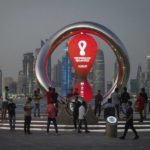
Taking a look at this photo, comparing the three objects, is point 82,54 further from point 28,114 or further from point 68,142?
point 68,142

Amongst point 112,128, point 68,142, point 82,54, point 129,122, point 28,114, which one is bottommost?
point 68,142

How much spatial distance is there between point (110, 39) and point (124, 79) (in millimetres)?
2431

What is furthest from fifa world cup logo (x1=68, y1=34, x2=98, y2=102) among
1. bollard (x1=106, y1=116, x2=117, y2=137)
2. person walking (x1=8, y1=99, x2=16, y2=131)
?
bollard (x1=106, y1=116, x2=117, y2=137)

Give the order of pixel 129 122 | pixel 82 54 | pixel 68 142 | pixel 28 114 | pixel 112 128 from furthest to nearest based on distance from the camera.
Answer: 1. pixel 82 54
2. pixel 28 114
3. pixel 112 128
4. pixel 129 122
5. pixel 68 142

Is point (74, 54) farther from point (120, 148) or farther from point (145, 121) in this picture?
point (120, 148)

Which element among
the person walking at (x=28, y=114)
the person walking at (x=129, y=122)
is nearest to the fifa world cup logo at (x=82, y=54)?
the person walking at (x=28, y=114)

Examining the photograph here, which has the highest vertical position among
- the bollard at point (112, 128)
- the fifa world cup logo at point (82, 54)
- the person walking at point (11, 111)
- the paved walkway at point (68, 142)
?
the fifa world cup logo at point (82, 54)

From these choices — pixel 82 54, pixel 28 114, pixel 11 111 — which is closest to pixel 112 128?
pixel 28 114

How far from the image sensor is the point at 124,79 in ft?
80.8

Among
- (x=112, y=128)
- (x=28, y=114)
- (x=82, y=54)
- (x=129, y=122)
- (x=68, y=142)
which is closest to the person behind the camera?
(x=68, y=142)

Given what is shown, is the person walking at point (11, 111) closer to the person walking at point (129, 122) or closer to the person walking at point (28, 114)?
the person walking at point (28, 114)

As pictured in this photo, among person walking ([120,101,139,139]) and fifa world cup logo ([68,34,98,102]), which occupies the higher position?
fifa world cup logo ([68,34,98,102])

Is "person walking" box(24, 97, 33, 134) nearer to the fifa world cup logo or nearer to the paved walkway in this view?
the paved walkway

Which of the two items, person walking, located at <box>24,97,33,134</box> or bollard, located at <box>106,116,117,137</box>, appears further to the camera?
Answer: person walking, located at <box>24,97,33,134</box>
